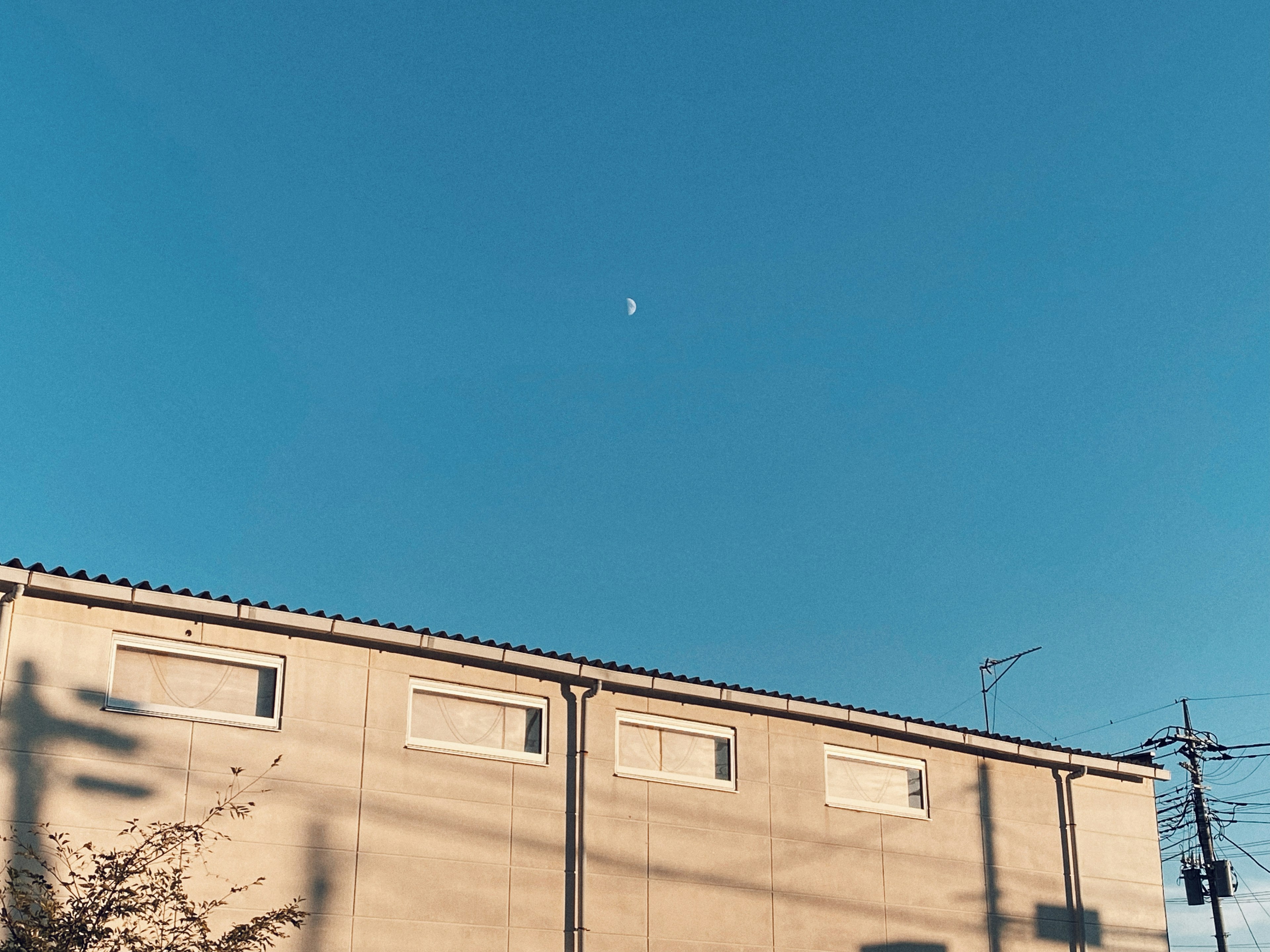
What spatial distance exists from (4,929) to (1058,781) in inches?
570

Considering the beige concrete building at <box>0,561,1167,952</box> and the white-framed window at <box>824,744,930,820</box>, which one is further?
the white-framed window at <box>824,744,930,820</box>

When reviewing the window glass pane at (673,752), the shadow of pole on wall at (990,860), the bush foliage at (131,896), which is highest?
the window glass pane at (673,752)

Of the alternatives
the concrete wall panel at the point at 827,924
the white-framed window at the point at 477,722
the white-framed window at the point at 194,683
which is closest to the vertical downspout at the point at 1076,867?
the concrete wall panel at the point at 827,924

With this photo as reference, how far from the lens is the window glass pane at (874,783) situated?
19.2 meters

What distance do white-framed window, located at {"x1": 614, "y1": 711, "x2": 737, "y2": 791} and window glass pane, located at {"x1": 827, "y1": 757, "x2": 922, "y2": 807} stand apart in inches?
66.6

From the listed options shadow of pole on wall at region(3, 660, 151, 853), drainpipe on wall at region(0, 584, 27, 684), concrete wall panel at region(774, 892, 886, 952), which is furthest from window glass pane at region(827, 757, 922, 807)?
drainpipe on wall at region(0, 584, 27, 684)

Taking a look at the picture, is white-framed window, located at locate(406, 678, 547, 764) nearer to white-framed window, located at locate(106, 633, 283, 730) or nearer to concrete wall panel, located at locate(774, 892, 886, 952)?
white-framed window, located at locate(106, 633, 283, 730)

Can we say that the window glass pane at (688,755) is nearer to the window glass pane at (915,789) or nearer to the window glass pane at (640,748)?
the window glass pane at (640,748)

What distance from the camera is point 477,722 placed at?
651 inches

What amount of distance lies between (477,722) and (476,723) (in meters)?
0.02

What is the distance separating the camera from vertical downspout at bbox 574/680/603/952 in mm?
16297

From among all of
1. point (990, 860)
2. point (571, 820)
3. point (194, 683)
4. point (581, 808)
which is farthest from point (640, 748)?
point (990, 860)

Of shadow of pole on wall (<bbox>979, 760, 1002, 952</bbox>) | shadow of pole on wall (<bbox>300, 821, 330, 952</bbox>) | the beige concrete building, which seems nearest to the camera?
the beige concrete building

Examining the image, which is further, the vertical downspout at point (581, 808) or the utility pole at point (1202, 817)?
the utility pole at point (1202, 817)
